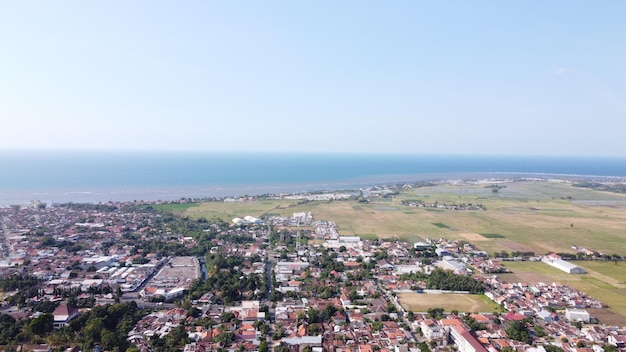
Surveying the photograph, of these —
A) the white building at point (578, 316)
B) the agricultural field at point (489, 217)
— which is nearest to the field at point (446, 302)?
the white building at point (578, 316)

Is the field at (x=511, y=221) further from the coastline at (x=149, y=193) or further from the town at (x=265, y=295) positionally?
the coastline at (x=149, y=193)

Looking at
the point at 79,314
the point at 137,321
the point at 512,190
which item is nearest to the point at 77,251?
the point at 79,314

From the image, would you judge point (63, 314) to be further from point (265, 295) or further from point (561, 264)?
point (561, 264)

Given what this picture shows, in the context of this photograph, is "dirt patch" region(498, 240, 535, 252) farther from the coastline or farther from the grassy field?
the coastline

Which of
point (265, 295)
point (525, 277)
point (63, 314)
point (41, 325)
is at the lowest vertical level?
point (525, 277)

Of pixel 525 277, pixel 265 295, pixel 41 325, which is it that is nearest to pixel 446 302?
pixel 525 277

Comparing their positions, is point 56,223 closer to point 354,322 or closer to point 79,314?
point 79,314
